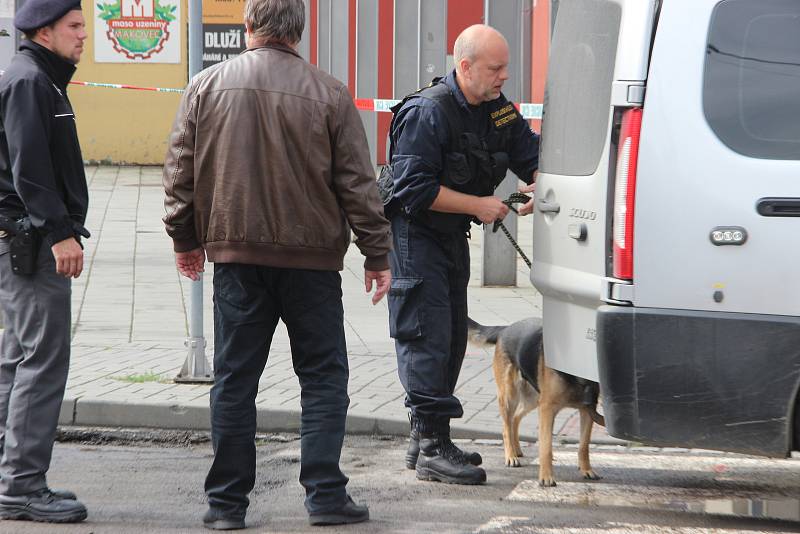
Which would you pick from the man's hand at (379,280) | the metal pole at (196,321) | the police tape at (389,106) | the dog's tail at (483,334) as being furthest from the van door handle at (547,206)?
the police tape at (389,106)

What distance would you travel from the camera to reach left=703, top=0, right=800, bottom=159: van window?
3.96 metres

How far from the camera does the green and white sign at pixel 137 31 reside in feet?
69.3

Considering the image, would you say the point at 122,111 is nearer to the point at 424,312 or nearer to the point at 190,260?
the point at 424,312

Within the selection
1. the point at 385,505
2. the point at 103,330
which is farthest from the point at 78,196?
the point at 103,330

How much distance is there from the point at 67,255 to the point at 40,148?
38cm

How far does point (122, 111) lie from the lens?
68.6 ft

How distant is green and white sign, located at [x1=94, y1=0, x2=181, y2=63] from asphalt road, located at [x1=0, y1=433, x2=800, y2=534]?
624 inches

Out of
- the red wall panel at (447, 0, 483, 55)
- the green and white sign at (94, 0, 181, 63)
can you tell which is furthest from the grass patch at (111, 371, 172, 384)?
the green and white sign at (94, 0, 181, 63)

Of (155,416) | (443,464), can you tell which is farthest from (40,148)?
(155,416)

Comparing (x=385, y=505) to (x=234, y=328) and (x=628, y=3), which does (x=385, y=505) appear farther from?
(x=628, y=3)

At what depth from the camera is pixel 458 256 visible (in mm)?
5410

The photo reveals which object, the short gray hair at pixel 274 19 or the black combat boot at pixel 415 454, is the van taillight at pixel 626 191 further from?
A: the black combat boot at pixel 415 454

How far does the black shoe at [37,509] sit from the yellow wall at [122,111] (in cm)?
1674

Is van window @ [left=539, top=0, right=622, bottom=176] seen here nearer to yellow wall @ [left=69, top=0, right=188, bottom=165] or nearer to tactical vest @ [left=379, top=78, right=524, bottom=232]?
tactical vest @ [left=379, top=78, right=524, bottom=232]
